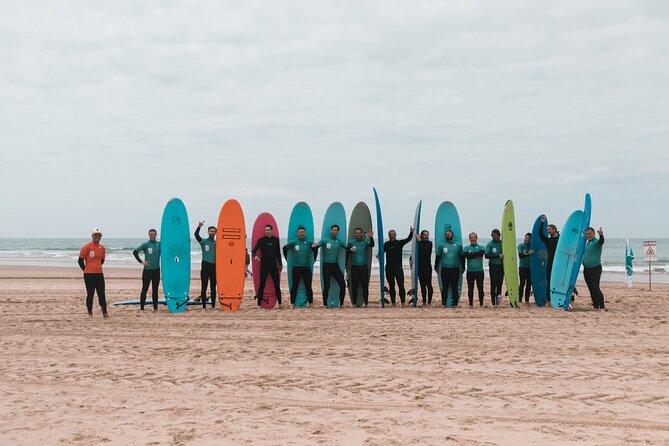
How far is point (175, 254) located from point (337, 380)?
20.2 ft

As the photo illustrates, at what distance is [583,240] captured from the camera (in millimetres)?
9930

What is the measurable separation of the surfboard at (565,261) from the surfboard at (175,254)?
622 cm

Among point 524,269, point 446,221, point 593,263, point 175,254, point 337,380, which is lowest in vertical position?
point 337,380

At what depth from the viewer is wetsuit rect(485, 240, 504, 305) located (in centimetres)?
1052

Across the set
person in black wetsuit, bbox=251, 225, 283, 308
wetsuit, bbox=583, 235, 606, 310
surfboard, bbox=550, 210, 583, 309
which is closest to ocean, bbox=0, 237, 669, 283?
surfboard, bbox=550, 210, 583, 309

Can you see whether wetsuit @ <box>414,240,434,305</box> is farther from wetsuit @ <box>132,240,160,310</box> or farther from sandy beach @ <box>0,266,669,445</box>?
wetsuit @ <box>132,240,160,310</box>

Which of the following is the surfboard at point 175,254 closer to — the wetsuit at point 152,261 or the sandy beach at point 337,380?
the wetsuit at point 152,261

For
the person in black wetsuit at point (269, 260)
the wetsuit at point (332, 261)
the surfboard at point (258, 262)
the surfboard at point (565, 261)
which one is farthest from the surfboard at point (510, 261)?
the surfboard at point (258, 262)

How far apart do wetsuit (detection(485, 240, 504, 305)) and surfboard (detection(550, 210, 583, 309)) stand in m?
0.87

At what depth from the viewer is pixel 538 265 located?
10609 millimetres

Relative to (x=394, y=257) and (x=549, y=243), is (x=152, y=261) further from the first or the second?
(x=549, y=243)

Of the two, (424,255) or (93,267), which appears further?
(424,255)

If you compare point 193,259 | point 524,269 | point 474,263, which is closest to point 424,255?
point 474,263

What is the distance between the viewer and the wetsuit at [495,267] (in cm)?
1052
